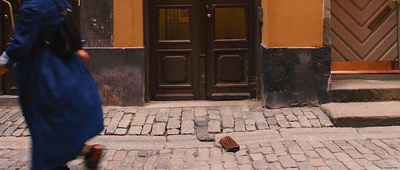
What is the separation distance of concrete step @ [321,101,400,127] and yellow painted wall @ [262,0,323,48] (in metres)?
1.02

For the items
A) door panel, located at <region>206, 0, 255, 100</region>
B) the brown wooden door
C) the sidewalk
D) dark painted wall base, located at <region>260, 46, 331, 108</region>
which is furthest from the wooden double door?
the brown wooden door

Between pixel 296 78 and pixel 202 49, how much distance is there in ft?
4.81

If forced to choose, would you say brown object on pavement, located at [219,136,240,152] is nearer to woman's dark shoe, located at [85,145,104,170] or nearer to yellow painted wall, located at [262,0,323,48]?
yellow painted wall, located at [262,0,323,48]

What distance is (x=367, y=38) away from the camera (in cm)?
741

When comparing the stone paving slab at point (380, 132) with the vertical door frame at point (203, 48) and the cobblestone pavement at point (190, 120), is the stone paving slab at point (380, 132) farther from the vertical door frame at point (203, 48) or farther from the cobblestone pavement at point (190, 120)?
the vertical door frame at point (203, 48)

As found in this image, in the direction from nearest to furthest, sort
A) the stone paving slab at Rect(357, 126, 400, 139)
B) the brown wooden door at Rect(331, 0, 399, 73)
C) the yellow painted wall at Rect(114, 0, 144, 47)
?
the stone paving slab at Rect(357, 126, 400, 139) → the yellow painted wall at Rect(114, 0, 144, 47) → the brown wooden door at Rect(331, 0, 399, 73)

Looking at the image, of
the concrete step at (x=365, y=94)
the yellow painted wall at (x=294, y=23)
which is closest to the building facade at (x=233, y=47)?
the yellow painted wall at (x=294, y=23)

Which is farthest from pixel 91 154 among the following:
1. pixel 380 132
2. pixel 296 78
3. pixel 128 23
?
pixel 296 78

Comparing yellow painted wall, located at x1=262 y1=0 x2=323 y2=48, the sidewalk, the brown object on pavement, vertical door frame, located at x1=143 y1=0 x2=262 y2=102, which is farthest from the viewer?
vertical door frame, located at x1=143 y1=0 x2=262 y2=102

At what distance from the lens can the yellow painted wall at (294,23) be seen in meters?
6.50

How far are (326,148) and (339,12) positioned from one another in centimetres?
288

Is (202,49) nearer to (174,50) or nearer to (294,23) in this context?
(174,50)

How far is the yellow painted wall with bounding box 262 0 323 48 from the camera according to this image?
6.50m

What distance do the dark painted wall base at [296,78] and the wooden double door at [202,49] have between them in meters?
0.68
